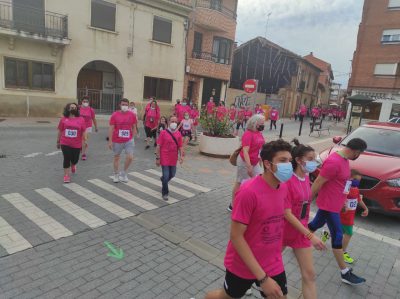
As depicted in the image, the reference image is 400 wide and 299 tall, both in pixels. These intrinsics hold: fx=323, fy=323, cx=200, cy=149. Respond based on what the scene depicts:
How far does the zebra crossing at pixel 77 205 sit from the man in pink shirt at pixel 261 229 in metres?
3.03

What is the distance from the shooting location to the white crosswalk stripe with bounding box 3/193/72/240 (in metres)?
4.63

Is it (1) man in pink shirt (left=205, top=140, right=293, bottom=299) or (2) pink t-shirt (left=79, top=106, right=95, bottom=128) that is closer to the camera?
(1) man in pink shirt (left=205, top=140, right=293, bottom=299)

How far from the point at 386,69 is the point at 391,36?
9.47ft

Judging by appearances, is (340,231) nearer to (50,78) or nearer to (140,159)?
(140,159)

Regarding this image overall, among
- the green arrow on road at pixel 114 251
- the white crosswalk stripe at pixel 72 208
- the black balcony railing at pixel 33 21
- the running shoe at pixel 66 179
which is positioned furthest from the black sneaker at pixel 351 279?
the black balcony railing at pixel 33 21

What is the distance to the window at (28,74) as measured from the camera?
15531mm

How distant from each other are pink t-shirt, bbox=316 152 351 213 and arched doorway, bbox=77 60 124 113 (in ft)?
56.3

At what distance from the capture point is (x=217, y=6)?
76.9ft

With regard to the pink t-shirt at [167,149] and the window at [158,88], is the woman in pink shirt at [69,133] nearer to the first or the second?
the pink t-shirt at [167,149]

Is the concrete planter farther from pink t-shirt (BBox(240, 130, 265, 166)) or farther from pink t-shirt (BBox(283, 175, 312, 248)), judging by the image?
pink t-shirt (BBox(283, 175, 312, 248))

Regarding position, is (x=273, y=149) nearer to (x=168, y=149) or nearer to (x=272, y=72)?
(x=168, y=149)

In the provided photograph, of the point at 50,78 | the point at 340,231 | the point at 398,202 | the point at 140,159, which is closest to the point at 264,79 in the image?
the point at 50,78

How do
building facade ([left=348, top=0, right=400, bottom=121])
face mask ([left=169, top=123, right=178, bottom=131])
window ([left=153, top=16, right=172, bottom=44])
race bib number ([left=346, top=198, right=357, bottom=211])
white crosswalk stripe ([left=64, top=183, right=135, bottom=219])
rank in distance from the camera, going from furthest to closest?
building facade ([left=348, top=0, right=400, bottom=121]) → window ([left=153, top=16, right=172, bottom=44]) → face mask ([left=169, top=123, right=178, bottom=131]) → white crosswalk stripe ([left=64, top=183, right=135, bottom=219]) → race bib number ([left=346, top=198, right=357, bottom=211])

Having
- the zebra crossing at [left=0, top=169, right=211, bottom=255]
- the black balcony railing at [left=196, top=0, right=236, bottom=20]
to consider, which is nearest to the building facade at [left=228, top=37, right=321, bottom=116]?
the black balcony railing at [left=196, top=0, right=236, bottom=20]
